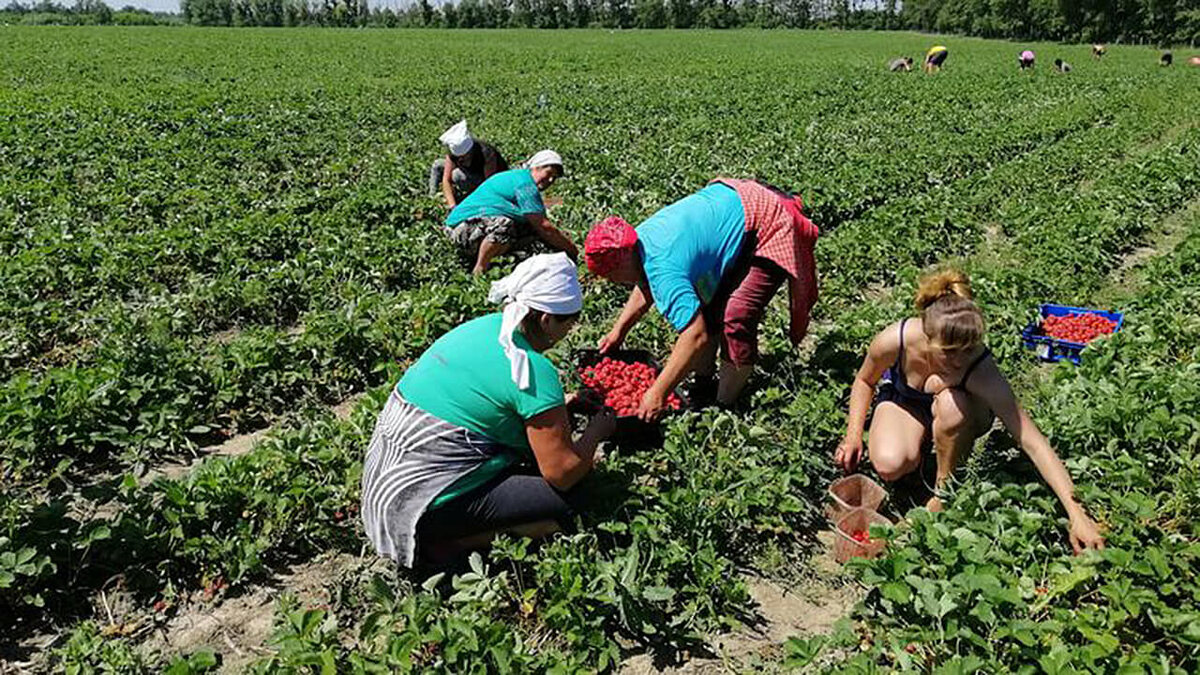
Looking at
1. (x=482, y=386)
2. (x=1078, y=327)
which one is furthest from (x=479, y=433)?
(x=1078, y=327)

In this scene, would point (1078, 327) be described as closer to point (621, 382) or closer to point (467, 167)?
point (621, 382)

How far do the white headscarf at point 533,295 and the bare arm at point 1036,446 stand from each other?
190 centimetres

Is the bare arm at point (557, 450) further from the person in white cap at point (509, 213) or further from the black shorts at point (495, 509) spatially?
the person in white cap at point (509, 213)

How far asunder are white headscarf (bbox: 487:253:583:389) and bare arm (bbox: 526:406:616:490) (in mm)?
189

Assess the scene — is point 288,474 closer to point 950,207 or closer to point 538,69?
point 950,207

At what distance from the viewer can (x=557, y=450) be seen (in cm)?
330

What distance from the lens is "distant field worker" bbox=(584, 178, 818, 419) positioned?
402 centimetres

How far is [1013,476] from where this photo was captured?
398 centimetres

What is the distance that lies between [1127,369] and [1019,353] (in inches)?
38.2

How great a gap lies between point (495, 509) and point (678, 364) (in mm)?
1164

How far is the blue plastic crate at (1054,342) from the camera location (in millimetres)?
5520

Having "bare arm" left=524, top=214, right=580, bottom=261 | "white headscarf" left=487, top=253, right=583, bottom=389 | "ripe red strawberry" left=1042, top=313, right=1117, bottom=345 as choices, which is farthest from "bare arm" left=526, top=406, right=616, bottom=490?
"ripe red strawberry" left=1042, top=313, right=1117, bottom=345

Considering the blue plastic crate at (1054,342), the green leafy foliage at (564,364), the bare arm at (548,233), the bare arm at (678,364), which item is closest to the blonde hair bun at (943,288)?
the green leafy foliage at (564,364)

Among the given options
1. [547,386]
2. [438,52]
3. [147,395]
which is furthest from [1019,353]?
[438,52]
